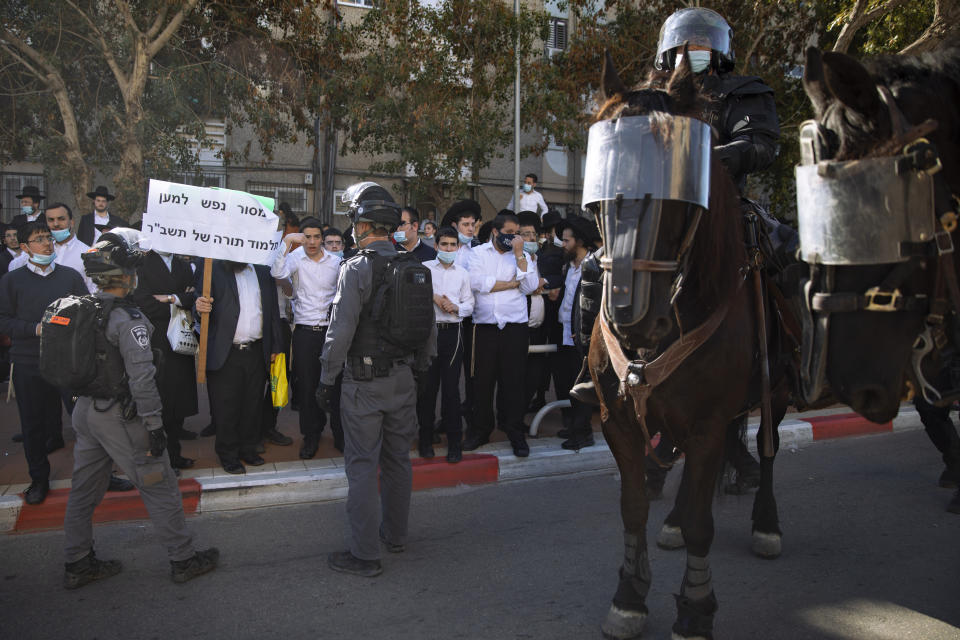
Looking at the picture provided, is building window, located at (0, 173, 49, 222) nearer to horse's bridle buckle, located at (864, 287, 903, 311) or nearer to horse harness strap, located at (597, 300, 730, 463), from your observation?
horse harness strap, located at (597, 300, 730, 463)

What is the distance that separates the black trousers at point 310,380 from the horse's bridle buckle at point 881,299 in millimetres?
5554

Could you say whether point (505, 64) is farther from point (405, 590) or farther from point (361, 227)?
point (405, 590)

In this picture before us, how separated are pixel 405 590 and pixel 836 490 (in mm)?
3923

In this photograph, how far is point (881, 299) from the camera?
91.2 inches

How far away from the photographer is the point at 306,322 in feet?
24.1

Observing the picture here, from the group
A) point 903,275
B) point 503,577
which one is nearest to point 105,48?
point 503,577

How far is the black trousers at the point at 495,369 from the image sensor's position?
7535mm

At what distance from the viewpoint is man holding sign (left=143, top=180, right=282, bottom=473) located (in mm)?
6355

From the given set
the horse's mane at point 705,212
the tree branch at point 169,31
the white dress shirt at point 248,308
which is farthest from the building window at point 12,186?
the horse's mane at point 705,212

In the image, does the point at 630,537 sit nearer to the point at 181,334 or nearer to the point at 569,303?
the point at 569,303

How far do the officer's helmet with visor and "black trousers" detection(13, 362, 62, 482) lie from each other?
1422 mm

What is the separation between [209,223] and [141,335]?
6.55 ft

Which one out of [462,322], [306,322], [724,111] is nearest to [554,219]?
[462,322]

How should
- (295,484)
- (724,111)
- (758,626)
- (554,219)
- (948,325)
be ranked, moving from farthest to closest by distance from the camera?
(554,219) < (295,484) < (724,111) < (758,626) < (948,325)
